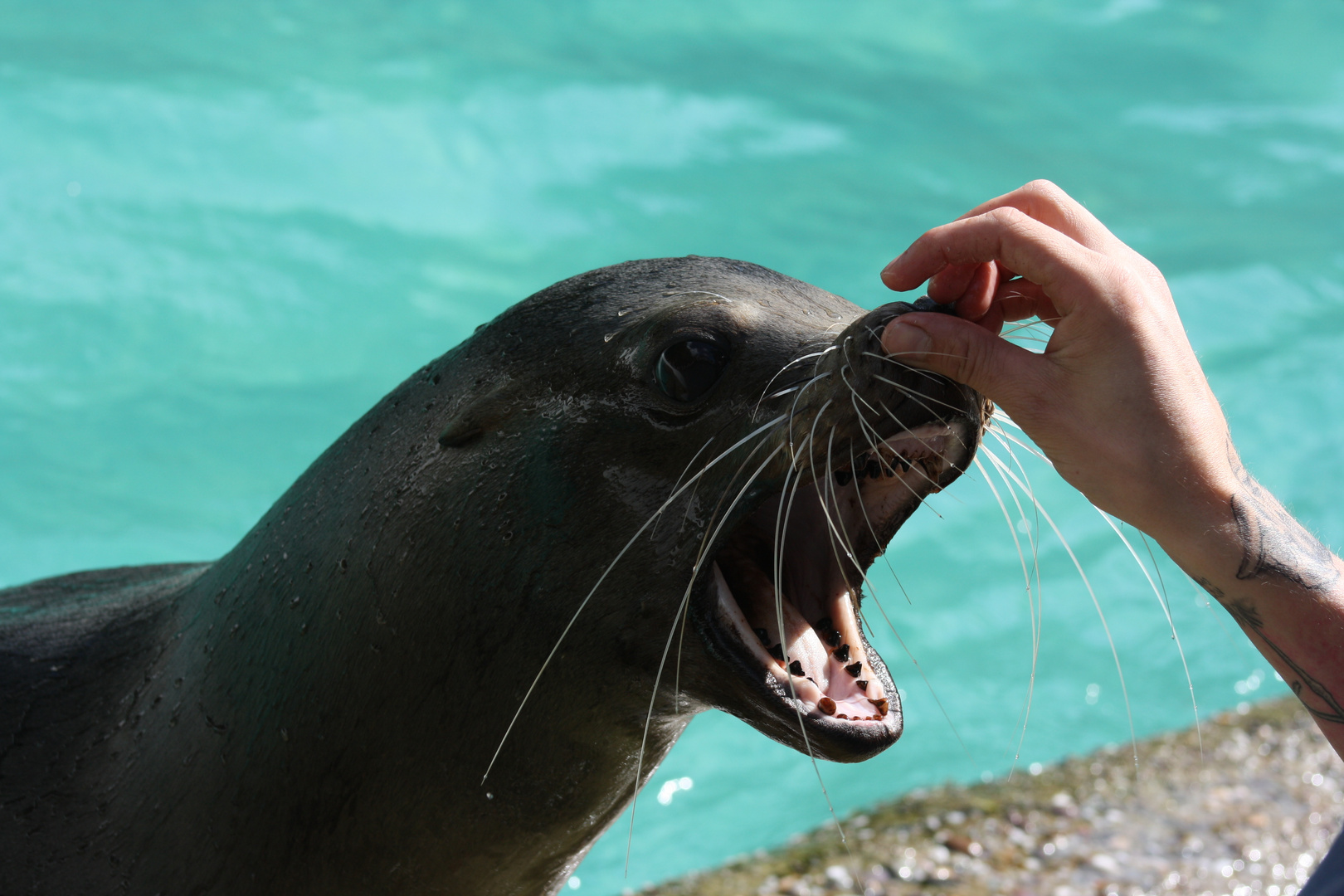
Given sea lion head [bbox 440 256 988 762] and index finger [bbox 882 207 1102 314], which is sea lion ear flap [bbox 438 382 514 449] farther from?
index finger [bbox 882 207 1102 314]

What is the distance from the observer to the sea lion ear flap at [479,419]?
78.2 inches

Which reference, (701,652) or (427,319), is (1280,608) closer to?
(701,652)

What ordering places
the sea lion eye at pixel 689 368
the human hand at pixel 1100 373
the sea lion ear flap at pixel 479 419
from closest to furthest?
the human hand at pixel 1100 373 → the sea lion eye at pixel 689 368 → the sea lion ear flap at pixel 479 419

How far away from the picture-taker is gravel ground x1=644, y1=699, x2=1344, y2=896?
4.03 m

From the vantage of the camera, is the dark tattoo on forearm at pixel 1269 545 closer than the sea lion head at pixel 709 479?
Yes

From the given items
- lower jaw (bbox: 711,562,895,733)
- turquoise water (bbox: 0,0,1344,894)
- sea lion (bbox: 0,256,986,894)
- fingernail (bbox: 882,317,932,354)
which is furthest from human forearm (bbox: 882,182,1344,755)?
turquoise water (bbox: 0,0,1344,894)

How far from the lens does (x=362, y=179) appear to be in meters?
9.01

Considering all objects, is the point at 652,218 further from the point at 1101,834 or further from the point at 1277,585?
the point at 1277,585

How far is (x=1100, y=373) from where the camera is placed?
1520mm

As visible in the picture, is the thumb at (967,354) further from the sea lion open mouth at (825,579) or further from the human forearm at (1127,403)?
the sea lion open mouth at (825,579)

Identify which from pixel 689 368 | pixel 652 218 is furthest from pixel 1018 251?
pixel 652 218

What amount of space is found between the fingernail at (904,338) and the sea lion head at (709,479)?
1.7 inches

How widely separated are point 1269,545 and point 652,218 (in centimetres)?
772

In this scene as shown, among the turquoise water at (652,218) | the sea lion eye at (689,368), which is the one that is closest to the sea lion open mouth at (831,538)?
the sea lion eye at (689,368)
